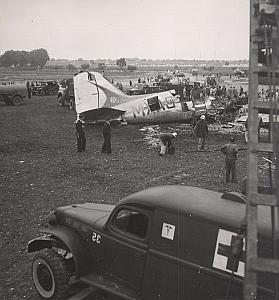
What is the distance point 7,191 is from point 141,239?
7.13 meters

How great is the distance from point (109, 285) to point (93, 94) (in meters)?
17.8

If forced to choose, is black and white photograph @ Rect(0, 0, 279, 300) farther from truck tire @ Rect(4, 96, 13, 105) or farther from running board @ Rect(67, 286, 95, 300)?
truck tire @ Rect(4, 96, 13, 105)

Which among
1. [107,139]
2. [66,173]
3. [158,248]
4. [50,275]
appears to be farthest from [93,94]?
[158,248]

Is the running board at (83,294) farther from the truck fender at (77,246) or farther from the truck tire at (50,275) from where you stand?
the truck fender at (77,246)

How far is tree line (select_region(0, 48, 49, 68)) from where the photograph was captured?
10569 centimetres

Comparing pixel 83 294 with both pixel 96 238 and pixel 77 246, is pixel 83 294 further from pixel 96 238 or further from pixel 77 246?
pixel 96 238

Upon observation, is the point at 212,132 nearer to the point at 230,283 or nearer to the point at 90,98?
the point at 90,98

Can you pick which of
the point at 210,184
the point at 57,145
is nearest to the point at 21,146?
the point at 57,145

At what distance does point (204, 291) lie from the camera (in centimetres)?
442

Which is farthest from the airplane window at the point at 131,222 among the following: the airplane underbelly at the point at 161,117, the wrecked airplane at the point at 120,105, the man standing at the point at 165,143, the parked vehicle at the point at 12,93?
the parked vehicle at the point at 12,93

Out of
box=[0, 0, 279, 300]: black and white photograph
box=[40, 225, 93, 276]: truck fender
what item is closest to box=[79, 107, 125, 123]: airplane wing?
box=[0, 0, 279, 300]: black and white photograph

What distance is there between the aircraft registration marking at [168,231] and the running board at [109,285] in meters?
0.92

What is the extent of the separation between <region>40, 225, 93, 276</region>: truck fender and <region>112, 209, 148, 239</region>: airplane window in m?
0.71

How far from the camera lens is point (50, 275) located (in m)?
6.02
